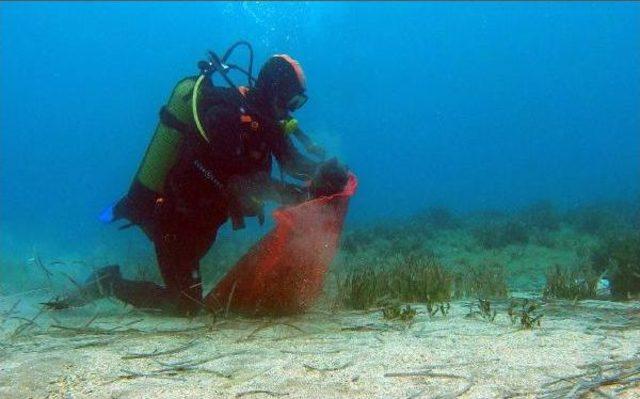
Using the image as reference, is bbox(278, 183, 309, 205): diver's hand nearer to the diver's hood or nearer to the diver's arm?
the diver's arm

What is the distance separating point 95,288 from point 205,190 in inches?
67.4

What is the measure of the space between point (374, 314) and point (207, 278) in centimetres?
451

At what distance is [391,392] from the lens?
2.40 metres

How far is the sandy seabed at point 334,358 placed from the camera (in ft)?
8.05

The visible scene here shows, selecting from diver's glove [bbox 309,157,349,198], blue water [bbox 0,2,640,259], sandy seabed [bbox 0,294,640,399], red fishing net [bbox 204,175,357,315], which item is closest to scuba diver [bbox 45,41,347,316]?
diver's glove [bbox 309,157,349,198]

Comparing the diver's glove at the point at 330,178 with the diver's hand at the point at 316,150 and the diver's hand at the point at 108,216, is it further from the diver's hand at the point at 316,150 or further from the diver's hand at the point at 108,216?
the diver's hand at the point at 108,216

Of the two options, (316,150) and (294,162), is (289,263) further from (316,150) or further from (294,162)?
(316,150)

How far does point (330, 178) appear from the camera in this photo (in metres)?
4.20

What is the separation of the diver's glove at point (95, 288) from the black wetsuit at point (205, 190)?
Answer: 0.10m

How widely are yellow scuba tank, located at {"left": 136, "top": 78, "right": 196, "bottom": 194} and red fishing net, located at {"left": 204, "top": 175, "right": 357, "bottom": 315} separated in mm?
1410

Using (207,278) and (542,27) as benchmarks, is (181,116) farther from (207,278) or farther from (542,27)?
(542,27)

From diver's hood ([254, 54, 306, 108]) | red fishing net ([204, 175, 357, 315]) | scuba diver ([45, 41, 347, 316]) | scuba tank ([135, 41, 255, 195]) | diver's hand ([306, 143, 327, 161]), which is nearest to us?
red fishing net ([204, 175, 357, 315])

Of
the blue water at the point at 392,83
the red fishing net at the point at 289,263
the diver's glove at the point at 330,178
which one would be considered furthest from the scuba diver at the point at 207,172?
the blue water at the point at 392,83

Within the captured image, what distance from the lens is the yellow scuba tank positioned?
4.70 metres
